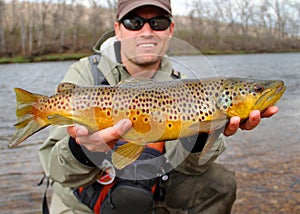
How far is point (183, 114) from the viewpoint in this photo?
6.39 feet

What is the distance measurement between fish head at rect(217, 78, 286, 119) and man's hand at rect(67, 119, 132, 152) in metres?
0.57

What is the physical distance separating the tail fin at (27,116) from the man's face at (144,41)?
108 cm

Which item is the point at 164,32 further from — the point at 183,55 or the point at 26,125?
the point at 26,125

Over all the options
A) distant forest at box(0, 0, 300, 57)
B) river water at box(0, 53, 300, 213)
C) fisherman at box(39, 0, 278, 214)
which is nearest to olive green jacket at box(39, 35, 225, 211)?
fisherman at box(39, 0, 278, 214)

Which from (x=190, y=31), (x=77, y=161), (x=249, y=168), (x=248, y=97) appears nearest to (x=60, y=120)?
(x=77, y=161)

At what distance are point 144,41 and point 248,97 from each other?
3.63 ft

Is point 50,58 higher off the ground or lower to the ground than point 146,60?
lower

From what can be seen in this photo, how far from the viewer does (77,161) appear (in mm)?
2430

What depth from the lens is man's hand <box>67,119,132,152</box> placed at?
1.89 meters

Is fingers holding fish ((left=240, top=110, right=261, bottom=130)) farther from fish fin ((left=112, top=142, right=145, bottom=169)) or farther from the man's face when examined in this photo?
the man's face

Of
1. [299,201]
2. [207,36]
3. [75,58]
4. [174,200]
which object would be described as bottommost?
[75,58]

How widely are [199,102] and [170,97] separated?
0.16 m

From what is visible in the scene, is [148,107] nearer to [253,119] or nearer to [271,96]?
[253,119]

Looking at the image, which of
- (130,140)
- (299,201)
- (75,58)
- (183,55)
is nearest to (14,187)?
(183,55)
